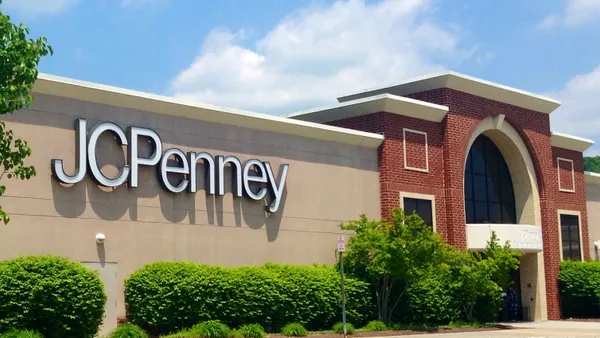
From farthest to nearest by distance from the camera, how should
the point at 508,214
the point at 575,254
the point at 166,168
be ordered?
the point at 575,254 → the point at 508,214 → the point at 166,168

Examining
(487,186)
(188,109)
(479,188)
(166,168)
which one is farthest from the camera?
(487,186)

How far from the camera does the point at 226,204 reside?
102 feet

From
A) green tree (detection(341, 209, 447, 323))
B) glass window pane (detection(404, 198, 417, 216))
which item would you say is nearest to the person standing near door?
glass window pane (detection(404, 198, 417, 216))

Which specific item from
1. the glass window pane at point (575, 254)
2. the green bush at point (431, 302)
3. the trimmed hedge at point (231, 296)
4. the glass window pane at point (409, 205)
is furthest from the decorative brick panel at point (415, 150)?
the glass window pane at point (575, 254)

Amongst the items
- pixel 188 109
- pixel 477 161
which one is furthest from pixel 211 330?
pixel 477 161

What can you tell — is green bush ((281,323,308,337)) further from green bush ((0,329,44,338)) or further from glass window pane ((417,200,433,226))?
glass window pane ((417,200,433,226))

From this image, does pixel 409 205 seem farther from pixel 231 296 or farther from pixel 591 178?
pixel 591 178

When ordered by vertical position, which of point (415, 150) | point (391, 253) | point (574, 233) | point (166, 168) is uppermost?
point (415, 150)

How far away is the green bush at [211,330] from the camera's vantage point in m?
26.7

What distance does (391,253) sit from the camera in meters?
32.6

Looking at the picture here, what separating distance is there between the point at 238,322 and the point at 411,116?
42.8 feet

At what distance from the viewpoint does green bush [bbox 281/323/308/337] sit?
29.1 metres

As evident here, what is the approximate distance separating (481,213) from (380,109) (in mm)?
A: 9398

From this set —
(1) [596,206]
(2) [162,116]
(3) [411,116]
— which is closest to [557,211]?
(1) [596,206]
